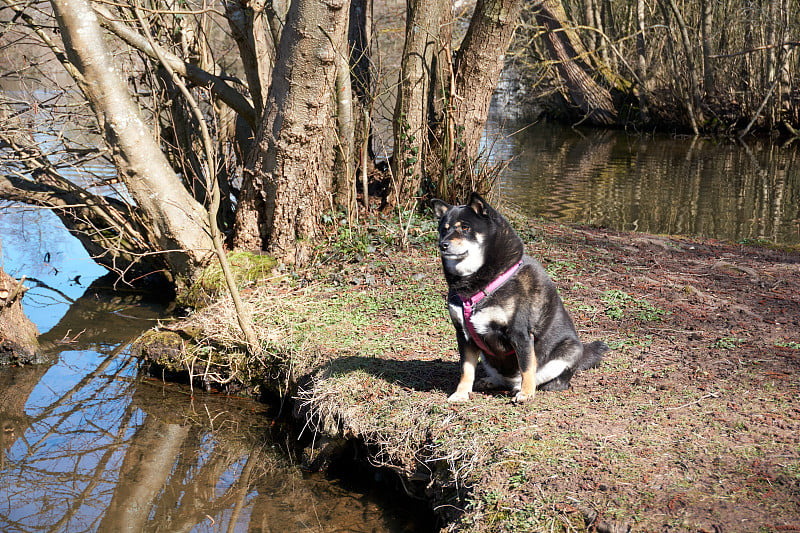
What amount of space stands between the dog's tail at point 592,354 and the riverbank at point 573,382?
116 millimetres

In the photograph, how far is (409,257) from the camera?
28.3 feet

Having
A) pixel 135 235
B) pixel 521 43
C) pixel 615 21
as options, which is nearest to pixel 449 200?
pixel 135 235

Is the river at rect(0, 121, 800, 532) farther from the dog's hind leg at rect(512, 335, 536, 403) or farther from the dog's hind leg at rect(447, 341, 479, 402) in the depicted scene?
the dog's hind leg at rect(512, 335, 536, 403)

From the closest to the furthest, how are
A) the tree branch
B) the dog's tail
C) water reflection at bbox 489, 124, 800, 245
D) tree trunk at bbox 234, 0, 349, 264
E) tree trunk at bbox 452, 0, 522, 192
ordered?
the dog's tail < tree trunk at bbox 234, 0, 349, 264 < the tree branch < tree trunk at bbox 452, 0, 522, 192 < water reflection at bbox 489, 124, 800, 245

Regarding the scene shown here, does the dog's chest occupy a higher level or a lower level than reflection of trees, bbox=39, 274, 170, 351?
higher

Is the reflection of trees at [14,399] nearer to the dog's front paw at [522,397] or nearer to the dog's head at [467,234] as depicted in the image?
the dog's head at [467,234]

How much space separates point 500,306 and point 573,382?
1.09 meters

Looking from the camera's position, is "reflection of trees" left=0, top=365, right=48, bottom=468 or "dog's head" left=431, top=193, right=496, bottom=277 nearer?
"dog's head" left=431, top=193, right=496, bottom=277

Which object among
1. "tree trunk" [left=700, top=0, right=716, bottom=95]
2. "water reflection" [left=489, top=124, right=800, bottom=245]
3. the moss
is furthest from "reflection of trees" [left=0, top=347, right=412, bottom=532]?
"tree trunk" [left=700, top=0, right=716, bottom=95]

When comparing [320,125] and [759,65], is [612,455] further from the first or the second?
[759,65]

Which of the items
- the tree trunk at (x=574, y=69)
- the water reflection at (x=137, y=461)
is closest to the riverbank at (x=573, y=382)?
the water reflection at (x=137, y=461)

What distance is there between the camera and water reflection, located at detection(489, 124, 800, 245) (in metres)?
12.4

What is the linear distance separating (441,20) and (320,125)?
241 centimetres

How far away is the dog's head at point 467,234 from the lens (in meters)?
4.66
